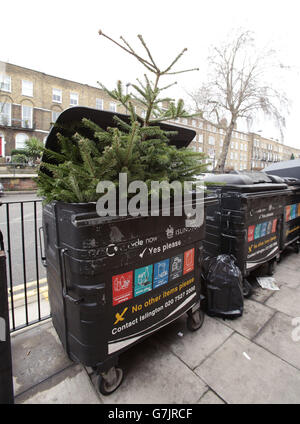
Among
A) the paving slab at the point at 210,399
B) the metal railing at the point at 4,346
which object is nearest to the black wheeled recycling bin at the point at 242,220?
the paving slab at the point at 210,399

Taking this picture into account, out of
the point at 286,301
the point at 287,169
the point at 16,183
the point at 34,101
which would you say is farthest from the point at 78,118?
the point at 34,101

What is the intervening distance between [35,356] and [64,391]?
19.9 inches

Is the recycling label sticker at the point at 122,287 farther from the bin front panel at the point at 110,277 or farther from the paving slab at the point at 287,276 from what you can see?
the paving slab at the point at 287,276

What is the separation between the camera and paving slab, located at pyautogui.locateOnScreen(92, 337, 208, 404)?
63.5 inches

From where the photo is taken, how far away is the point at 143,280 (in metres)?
1.71

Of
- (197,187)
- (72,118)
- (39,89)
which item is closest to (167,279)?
(197,187)

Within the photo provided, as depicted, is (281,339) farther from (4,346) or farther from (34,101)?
(34,101)

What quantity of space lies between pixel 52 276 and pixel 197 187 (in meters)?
1.52

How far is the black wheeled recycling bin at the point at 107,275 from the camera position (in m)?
1.43

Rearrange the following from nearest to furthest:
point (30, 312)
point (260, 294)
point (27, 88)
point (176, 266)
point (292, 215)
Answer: point (176, 266) → point (30, 312) → point (260, 294) → point (292, 215) → point (27, 88)

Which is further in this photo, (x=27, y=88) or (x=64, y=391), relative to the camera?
(x=27, y=88)

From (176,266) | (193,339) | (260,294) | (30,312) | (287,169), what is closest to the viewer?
(176,266)

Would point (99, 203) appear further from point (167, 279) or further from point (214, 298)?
point (214, 298)
